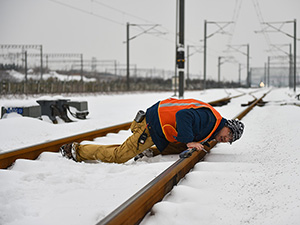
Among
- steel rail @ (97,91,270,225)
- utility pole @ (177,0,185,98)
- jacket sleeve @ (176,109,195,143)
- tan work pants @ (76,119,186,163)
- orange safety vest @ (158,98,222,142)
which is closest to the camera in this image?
steel rail @ (97,91,270,225)

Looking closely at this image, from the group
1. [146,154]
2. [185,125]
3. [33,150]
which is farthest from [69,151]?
[185,125]

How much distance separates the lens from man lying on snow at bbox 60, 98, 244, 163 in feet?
11.9

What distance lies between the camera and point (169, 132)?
3920 mm

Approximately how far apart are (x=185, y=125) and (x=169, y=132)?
0.39m

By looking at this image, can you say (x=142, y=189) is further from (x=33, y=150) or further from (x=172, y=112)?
(x=33, y=150)

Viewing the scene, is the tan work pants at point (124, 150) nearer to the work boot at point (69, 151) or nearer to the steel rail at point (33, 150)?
the work boot at point (69, 151)

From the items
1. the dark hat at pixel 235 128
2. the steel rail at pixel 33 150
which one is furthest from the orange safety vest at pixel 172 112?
the steel rail at pixel 33 150

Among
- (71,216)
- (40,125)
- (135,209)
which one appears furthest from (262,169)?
(40,125)

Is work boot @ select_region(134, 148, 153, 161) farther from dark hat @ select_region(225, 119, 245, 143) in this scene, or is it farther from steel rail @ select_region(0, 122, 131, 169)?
steel rail @ select_region(0, 122, 131, 169)

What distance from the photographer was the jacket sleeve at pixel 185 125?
140 inches

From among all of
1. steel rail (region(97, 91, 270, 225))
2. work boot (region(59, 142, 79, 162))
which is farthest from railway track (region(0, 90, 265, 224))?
work boot (region(59, 142, 79, 162))

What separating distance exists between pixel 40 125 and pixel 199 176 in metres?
4.68

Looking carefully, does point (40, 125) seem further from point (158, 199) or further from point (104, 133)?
point (158, 199)

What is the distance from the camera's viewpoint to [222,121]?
3877 millimetres
